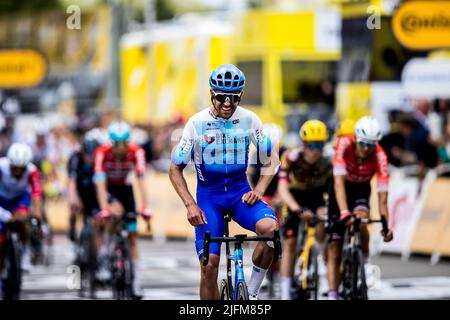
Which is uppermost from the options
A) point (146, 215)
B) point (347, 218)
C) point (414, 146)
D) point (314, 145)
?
point (414, 146)

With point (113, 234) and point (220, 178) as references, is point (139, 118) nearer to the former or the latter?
point (113, 234)

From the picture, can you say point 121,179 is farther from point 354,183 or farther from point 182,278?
point 354,183

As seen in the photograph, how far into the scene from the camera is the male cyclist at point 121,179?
1538 cm

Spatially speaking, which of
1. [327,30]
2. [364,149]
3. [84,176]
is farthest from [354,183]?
[327,30]

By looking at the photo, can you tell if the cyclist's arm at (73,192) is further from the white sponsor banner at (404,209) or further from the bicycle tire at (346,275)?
the bicycle tire at (346,275)

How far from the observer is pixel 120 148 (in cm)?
1559

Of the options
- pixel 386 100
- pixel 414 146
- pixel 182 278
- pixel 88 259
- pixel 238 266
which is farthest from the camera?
pixel 386 100

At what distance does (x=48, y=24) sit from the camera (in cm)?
4956

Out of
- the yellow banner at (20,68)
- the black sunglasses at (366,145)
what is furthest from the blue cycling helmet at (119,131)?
the yellow banner at (20,68)

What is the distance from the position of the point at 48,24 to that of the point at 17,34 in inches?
131

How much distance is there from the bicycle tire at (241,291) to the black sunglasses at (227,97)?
1.40 metres

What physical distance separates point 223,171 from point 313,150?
13.2 feet
